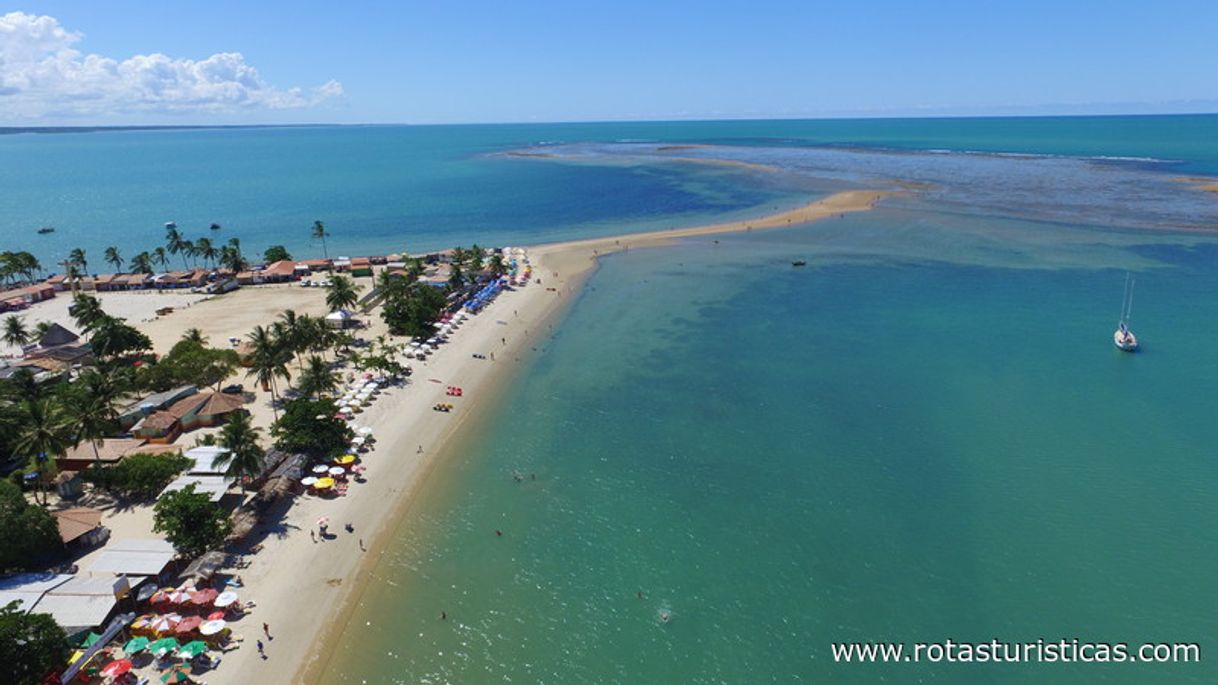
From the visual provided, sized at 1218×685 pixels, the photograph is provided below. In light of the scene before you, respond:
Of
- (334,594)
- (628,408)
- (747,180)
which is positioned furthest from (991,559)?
(747,180)

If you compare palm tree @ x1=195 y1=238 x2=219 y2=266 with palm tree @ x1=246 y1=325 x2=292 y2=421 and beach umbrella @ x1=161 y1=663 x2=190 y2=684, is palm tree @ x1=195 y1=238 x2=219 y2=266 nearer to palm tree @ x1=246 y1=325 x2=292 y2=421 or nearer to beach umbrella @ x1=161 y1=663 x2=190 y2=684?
palm tree @ x1=246 y1=325 x2=292 y2=421

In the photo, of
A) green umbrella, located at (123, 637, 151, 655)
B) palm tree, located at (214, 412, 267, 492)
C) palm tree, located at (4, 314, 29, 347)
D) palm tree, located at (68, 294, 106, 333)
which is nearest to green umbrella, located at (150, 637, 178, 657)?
green umbrella, located at (123, 637, 151, 655)

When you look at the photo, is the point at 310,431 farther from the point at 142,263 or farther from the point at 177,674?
the point at 142,263

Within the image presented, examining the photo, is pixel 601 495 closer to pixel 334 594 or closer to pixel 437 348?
pixel 334 594

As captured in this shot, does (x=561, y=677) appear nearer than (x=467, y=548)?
Yes

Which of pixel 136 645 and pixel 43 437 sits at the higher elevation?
pixel 43 437

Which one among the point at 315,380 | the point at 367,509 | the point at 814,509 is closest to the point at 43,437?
the point at 315,380
